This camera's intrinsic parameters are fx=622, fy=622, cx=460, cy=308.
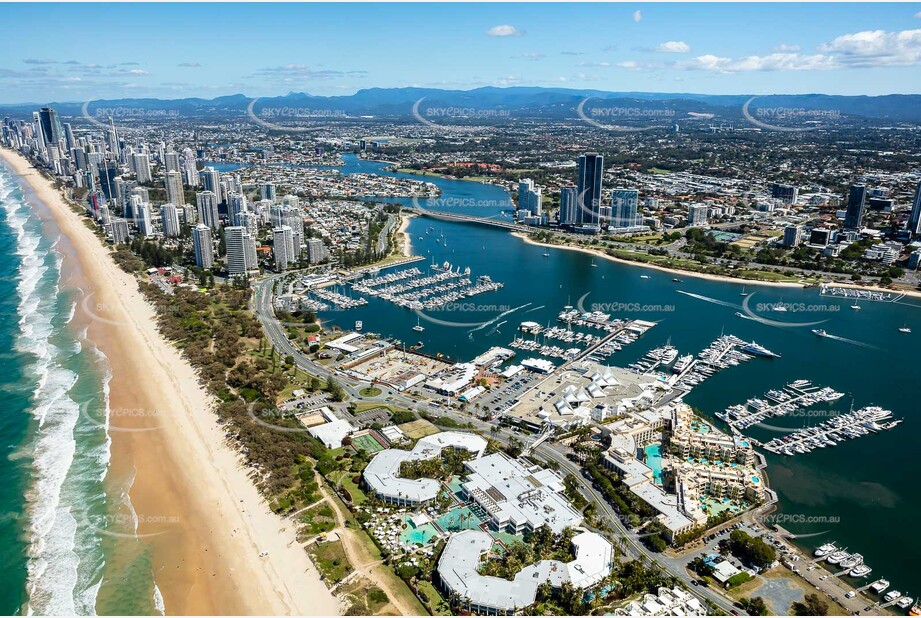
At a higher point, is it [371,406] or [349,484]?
[371,406]

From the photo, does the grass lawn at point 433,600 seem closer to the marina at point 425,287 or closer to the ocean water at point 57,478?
the ocean water at point 57,478

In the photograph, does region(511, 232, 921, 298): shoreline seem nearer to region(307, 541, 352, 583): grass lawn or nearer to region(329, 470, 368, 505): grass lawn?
region(329, 470, 368, 505): grass lawn

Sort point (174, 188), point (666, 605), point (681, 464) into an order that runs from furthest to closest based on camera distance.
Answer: point (174, 188), point (681, 464), point (666, 605)

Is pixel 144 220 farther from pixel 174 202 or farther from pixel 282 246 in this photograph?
pixel 282 246

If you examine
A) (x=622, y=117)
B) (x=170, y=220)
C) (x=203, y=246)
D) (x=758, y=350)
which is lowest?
(x=758, y=350)

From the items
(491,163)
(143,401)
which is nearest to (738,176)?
(491,163)

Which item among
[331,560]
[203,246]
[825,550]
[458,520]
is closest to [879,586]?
[825,550]

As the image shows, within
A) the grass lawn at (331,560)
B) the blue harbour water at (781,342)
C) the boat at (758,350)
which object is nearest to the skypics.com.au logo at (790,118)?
the blue harbour water at (781,342)
